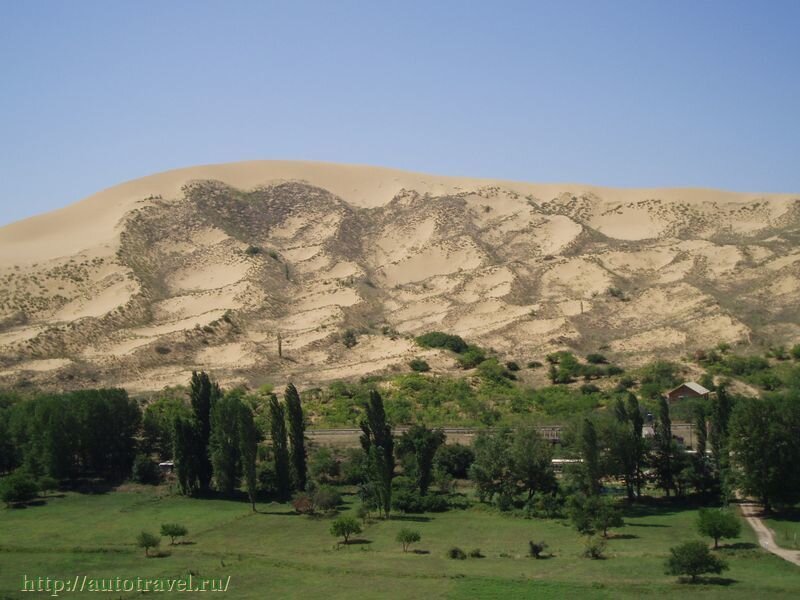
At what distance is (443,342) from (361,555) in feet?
138

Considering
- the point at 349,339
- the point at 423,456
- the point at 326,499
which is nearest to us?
the point at 326,499

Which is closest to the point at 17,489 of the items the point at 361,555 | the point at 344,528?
the point at 344,528

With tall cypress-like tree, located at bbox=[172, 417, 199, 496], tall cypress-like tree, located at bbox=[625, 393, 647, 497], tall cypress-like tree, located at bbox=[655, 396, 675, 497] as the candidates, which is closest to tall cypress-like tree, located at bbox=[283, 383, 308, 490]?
tall cypress-like tree, located at bbox=[172, 417, 199, 496]

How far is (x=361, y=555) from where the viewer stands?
114 feet

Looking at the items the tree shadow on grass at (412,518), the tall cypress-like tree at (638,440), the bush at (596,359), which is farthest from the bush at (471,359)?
the tree shadow on grass at (412,518)

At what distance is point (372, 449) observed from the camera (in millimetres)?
43062

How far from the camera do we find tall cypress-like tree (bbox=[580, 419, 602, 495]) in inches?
1660

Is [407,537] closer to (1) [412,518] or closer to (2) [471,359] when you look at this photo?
(1) [412,518]

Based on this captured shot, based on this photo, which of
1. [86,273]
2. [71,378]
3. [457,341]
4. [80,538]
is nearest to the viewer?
[80,538]

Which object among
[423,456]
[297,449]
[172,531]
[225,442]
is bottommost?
[172,531]

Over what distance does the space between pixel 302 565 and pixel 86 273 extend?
211ft

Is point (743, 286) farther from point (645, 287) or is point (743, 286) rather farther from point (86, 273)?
point (86, 273)

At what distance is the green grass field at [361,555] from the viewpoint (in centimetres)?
2928

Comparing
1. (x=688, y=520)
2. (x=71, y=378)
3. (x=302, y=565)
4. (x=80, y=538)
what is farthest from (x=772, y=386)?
(x=71, y=378)
